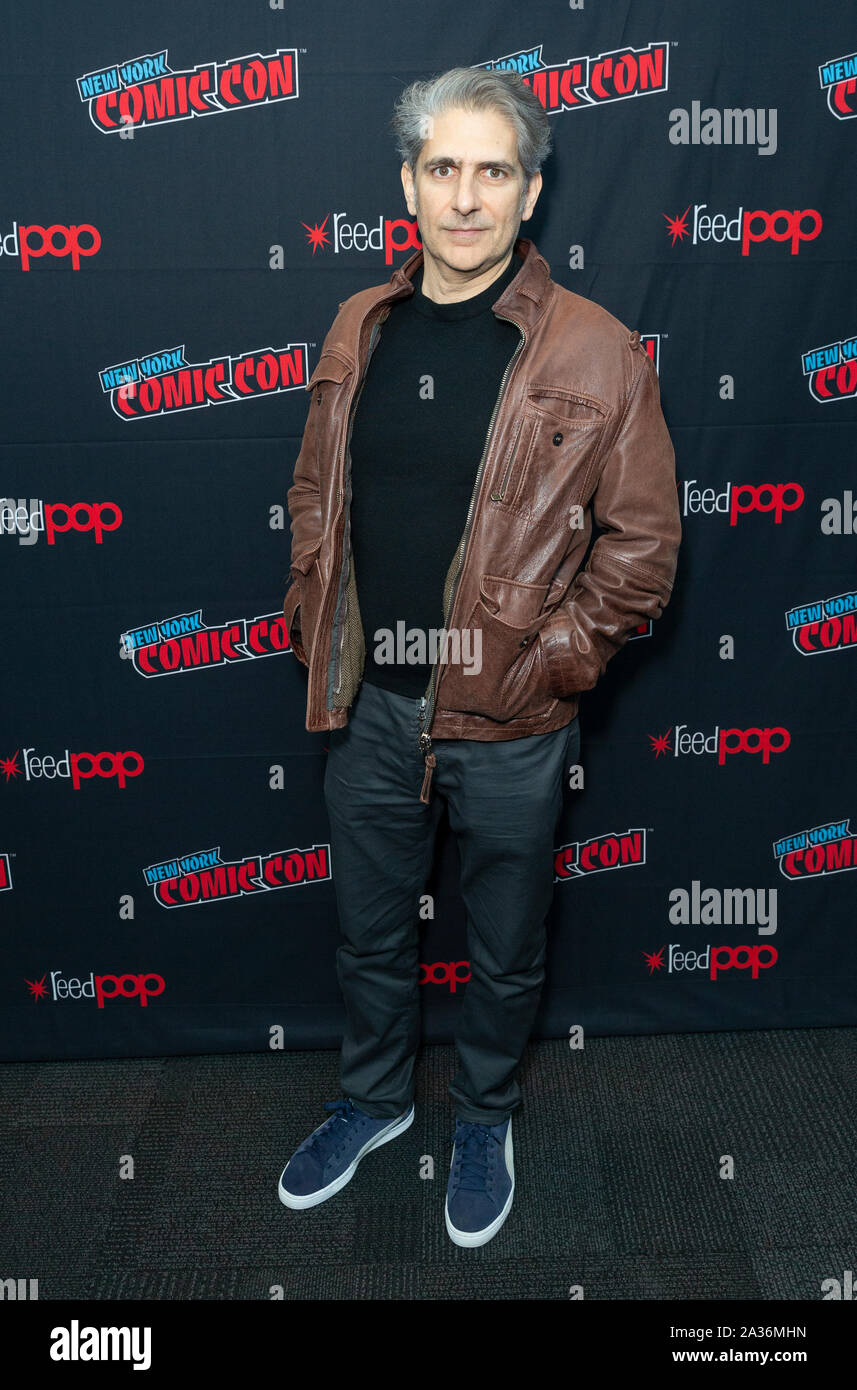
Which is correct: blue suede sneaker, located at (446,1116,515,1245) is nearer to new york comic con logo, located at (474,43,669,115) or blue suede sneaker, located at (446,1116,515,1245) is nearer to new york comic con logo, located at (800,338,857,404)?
new york comic con logo, located at (800,338,857,404)

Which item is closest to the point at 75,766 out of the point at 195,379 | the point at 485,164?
the point at 195,379

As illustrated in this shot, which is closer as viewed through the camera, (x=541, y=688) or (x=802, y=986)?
(x=541, y=688)

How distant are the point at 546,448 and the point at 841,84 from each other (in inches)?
40.6

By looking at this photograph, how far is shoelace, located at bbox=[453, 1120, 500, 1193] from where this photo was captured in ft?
6.86

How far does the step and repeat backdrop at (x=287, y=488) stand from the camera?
6.74 feet

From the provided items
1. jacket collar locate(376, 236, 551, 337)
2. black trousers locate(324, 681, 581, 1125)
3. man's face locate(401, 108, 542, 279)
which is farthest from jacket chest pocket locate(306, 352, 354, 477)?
black trousers locate(324, 681, 581, 1125)

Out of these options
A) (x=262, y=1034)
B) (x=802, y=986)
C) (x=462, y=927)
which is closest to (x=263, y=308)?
(x=462, y=927)

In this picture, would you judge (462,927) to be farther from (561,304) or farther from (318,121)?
(318,121)

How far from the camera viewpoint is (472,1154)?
2.14m

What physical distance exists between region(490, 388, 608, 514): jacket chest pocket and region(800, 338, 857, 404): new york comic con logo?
0.71m

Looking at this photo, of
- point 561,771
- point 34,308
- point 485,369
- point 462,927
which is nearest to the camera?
point 485,369

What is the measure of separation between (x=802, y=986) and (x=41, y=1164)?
5.75 feet

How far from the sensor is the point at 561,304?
181 centimetres

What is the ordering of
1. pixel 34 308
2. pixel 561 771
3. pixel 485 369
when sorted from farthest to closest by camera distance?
pixel 34 308, pixel 561 771, pixel 485 369
